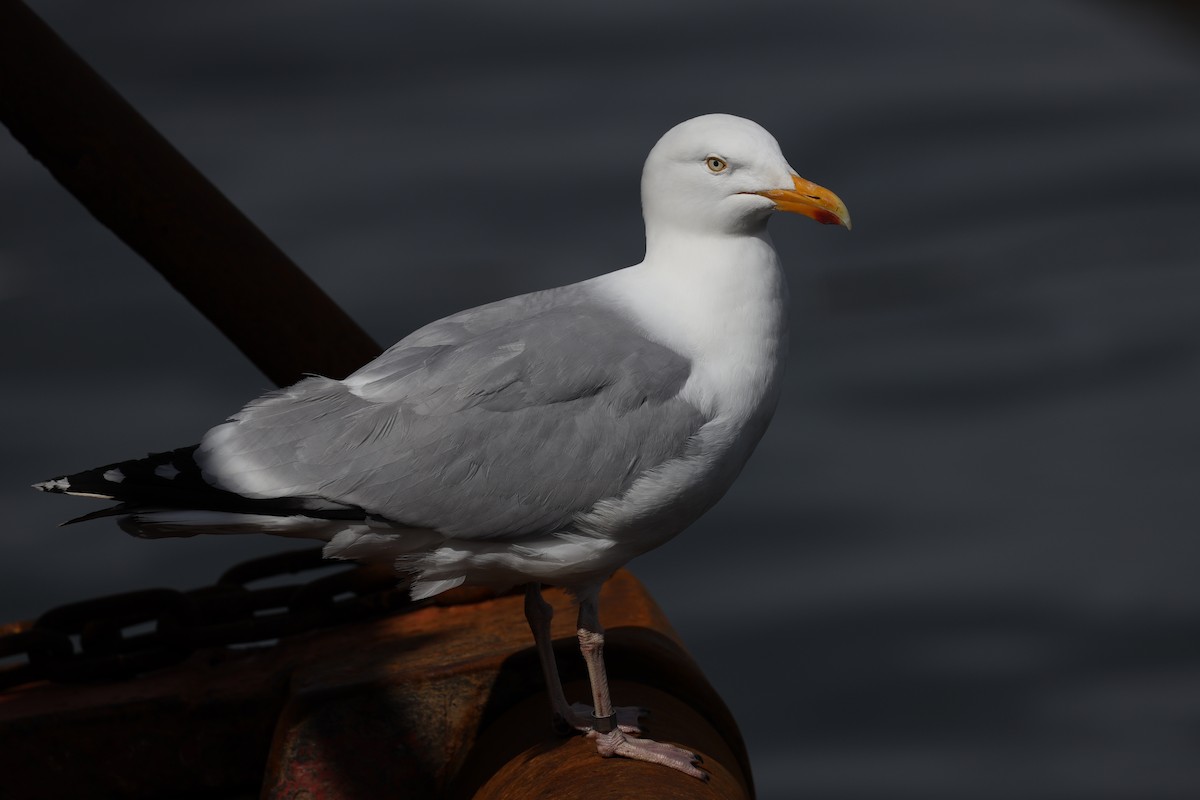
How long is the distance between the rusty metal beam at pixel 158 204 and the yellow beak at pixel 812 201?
1.08 meters

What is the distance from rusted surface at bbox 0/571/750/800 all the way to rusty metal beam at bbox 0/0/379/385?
667mm

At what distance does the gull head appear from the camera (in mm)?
2848

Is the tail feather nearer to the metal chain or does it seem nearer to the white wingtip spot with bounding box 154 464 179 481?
the white wingtip spot with bounding box 154 464 179 481

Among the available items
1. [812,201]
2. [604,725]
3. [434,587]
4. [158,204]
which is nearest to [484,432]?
[434,587]

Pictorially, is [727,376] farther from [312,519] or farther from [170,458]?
[170,458]

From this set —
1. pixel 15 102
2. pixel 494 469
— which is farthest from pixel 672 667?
pixel 15 102

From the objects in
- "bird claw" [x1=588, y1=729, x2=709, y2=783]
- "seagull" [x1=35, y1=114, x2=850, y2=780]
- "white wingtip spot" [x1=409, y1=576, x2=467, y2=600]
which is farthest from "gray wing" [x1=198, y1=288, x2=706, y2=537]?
"bird claw" [x1=588, y1=729, x2=709, y2=783]

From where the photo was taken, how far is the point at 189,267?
128 inches

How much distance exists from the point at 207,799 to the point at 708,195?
1.74 metres

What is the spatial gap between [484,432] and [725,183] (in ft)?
2.22

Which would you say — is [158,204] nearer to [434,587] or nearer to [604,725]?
[434,587]

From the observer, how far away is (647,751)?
110 inches

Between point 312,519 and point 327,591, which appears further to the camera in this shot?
point 327,591

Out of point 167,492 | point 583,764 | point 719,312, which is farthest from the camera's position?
point 719,312
